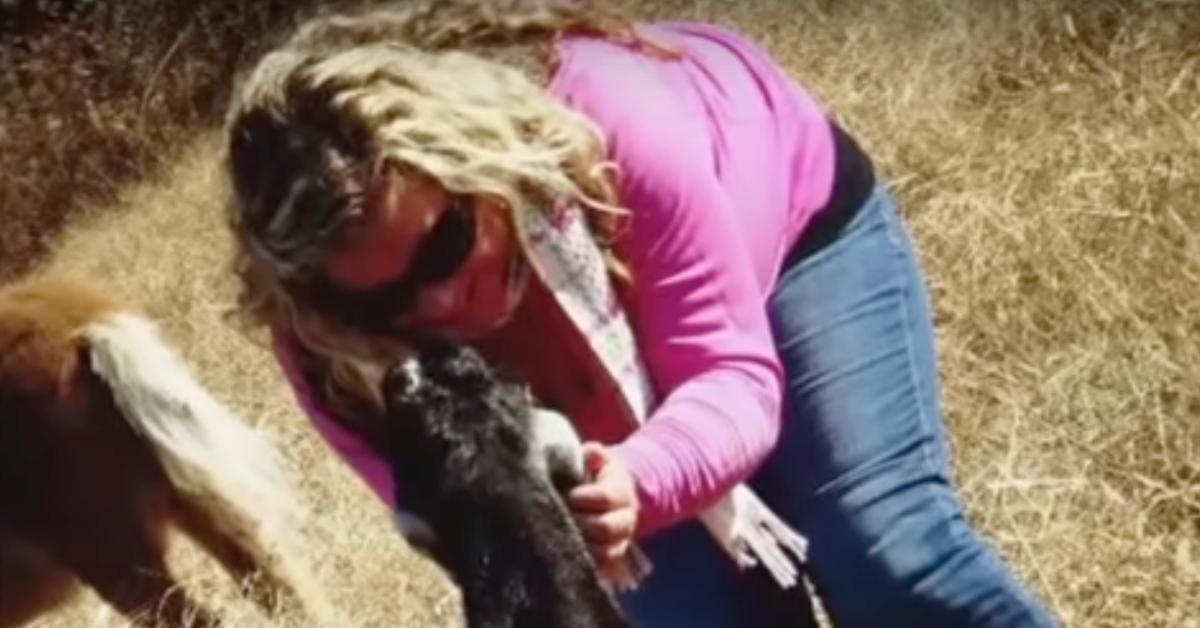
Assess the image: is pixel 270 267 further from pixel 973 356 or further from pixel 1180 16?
pixel 1180 16

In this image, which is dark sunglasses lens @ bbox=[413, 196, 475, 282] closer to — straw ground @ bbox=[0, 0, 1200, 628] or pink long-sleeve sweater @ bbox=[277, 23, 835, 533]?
pink long-sleeve sweater @ bbox=[277, 23, 835, 533]

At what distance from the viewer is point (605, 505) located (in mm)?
1663

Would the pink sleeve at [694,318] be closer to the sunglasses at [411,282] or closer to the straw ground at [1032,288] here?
the sunglasses at [411,282]

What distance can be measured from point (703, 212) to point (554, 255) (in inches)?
4.5

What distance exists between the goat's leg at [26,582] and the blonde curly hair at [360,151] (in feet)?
6.91

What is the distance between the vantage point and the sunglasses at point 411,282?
5.87ft

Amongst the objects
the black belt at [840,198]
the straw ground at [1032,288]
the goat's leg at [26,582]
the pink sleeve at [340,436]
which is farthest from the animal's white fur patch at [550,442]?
the goat's leg at [26,582]

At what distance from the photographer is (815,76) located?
4.90 meters

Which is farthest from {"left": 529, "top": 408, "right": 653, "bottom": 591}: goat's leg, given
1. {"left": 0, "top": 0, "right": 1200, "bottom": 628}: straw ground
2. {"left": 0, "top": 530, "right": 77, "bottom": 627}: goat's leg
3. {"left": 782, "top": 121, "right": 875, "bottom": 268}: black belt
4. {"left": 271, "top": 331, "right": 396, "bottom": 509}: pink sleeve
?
{"left": 0, "top": 530, "right": 77, "bottom": 627}: goat's leg

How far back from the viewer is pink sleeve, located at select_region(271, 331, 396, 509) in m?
1.93

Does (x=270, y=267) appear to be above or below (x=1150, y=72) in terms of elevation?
above

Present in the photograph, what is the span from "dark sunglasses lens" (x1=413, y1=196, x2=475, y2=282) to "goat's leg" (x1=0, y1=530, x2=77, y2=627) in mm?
2239

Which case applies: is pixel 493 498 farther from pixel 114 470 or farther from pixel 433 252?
pixel 114 470

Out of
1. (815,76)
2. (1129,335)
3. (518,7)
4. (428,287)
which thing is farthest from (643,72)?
(815,76)
